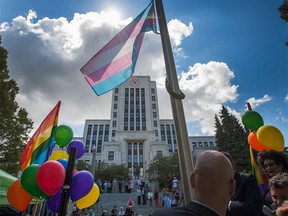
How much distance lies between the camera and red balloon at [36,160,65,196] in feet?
12.0

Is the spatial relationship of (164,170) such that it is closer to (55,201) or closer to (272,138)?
→ (55,201)

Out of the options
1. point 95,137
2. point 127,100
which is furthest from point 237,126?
point 95,137

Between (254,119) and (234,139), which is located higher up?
(234,139)

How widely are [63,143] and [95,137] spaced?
73526 mm

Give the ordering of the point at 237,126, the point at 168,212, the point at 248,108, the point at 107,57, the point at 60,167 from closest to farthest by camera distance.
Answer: the point at 168,212
the point at 60,167
the point at 107,57
the point at 248,108
the point at 237,126

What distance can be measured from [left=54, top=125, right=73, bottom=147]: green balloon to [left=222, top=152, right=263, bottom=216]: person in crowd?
13.4ft

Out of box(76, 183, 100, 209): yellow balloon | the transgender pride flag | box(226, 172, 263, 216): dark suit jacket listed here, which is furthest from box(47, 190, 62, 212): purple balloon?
box(226, 172, 263, 216): dark suit jacket

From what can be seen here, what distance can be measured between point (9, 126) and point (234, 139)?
3045 centimetres

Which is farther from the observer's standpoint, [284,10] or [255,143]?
[284,10]

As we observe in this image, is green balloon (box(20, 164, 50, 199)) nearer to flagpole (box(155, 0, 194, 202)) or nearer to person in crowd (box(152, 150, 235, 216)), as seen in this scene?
flagpole (box(155, 0, 194, 202))

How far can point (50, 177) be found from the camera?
3.64 metres

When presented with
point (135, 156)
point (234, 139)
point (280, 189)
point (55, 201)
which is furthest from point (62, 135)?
point (135, 156)

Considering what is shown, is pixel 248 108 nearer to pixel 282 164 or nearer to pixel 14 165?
pixel 282 164

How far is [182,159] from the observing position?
8.15 feet
